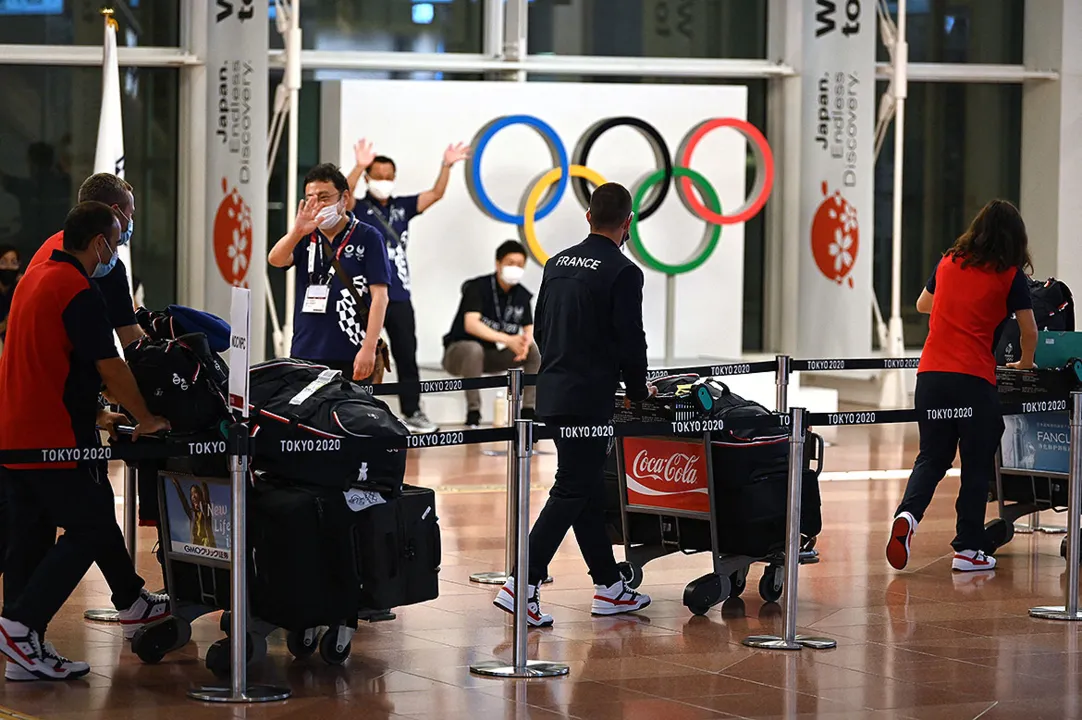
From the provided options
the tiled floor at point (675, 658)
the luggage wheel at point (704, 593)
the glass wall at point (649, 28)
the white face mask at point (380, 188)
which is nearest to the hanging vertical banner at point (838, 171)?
the glass wall at point (649, 28)

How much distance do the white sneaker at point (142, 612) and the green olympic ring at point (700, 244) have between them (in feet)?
25.0

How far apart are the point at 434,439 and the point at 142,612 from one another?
1158 millimetres

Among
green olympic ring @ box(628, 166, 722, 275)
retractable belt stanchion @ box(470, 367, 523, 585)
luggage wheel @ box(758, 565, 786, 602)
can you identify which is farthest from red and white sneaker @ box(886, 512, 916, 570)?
green olympic ring @ box(628, 166, 722, 275)

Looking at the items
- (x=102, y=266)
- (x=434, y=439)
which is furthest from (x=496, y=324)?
(x=102, y=266)

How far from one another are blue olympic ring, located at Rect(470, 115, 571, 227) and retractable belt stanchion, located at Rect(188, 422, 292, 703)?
7.55 m

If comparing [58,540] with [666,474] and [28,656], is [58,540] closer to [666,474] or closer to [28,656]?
[28,656]

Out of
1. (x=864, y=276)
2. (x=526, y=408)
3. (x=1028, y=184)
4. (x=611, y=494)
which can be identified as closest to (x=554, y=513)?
(x=611, y=494)

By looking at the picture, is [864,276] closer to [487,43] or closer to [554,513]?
[487,43]

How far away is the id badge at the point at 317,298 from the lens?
7344mm

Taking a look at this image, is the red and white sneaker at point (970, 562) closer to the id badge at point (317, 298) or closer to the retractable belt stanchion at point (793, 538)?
the retractable belt stanchion at point (793, 538)

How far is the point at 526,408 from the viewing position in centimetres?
1195

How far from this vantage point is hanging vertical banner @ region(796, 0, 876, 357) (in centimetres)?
1342

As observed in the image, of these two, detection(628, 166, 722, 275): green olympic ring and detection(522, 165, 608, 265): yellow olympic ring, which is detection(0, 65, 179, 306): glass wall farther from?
detection(628, 166, 722, 275): green olympic ring

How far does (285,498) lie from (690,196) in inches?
322
